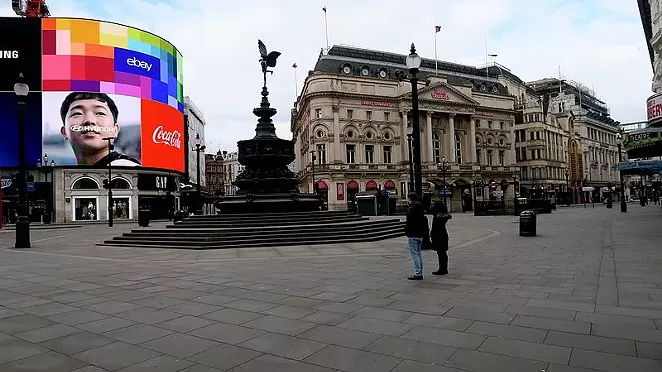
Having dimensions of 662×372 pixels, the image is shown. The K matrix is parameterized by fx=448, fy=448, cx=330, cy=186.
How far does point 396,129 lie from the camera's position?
68312 mm

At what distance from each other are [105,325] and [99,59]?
54.1 meters

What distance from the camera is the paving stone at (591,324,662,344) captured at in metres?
5.20

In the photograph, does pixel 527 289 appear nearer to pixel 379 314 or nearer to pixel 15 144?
pixel 379 314

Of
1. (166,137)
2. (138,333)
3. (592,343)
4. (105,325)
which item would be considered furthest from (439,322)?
(166,137)

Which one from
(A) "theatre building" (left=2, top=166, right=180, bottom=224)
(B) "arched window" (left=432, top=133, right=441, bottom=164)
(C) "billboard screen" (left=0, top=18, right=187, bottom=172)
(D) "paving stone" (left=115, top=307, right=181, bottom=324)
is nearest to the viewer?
(D) "paving stone" (left=115, top=307, right=181, bottom=324)

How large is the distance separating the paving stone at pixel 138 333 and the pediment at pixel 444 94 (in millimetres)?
64837

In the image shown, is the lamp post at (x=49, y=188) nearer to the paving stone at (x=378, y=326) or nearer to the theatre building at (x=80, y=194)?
the theatre building at (x=80, y=194)

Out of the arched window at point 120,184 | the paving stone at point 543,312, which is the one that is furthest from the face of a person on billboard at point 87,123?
the paving stone at point 543,312

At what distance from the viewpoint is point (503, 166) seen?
3066 inches

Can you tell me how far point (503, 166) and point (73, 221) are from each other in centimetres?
6572

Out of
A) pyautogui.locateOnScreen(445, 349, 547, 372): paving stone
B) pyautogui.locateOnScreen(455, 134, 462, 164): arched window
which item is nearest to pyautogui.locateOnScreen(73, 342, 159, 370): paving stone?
pyautogui.locateOnScreen(445, 349, 547, 372): paving stone

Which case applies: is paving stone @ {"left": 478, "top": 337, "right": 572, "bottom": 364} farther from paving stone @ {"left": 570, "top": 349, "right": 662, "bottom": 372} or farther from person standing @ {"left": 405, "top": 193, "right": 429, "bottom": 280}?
person standing @ {"left": 405, "top": 193, "right": 429, "bottom": 280}

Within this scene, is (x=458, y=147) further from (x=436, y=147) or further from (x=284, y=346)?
(x=284, y=346)

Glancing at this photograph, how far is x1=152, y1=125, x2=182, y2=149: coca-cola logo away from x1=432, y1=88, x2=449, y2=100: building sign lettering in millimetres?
38741
